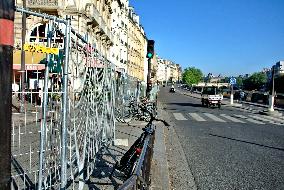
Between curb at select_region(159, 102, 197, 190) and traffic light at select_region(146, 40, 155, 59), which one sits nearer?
curb at select_region(159, 102, 197, 190)

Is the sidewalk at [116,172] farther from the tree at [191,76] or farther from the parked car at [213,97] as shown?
the tree at [191,76]

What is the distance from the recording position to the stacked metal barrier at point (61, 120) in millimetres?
4137

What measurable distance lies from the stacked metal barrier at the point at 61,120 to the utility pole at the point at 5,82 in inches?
62.0

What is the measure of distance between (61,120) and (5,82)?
2.38m

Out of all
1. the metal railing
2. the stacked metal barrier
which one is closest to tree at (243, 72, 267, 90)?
the metal railing

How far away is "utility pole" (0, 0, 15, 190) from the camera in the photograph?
186cm

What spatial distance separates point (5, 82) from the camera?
6.15ft

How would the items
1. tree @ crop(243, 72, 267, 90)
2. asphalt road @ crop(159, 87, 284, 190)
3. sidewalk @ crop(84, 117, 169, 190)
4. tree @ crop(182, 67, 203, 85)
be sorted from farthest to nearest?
tree @ crop(243, 72, 267, 90), tree @ crop(182, 67, 203, 85), asphalt road @ crop(159, 87, 284, 190), sidewalk @ crop(84, 117, 169, 190)

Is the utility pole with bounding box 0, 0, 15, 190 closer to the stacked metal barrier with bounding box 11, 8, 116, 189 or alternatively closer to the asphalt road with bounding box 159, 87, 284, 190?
the stacked metal barrier with bounding box 11, 8, 116, 189

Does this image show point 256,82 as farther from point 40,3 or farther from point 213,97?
point 40,3

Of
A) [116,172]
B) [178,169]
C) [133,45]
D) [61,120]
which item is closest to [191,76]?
[133,45]

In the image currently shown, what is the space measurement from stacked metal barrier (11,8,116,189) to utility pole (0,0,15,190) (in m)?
1.58

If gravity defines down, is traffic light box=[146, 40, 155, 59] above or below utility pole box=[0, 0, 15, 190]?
above

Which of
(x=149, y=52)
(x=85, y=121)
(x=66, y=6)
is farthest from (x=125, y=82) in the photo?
(x=66, y=6)
